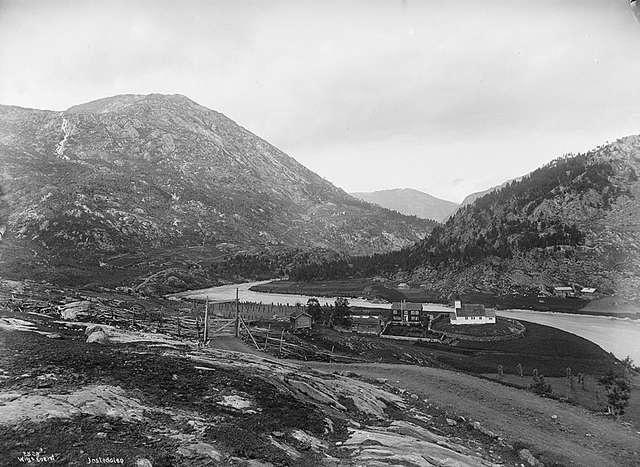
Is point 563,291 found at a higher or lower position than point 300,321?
higher

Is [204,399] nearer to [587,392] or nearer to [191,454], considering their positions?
[191,454]

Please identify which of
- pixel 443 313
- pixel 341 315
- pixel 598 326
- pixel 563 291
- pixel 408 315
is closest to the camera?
pixel 341 315

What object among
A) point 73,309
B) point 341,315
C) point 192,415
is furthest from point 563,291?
point 192,415

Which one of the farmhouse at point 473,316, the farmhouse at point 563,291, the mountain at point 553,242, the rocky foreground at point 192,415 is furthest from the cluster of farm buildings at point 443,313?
the rocky foreground at point 192,415

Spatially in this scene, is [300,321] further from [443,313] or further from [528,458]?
[528,458]

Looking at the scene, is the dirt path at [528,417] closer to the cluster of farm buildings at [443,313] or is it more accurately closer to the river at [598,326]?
the river at [598,326]

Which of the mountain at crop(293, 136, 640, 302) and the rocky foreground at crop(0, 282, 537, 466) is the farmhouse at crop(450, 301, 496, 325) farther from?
the rocky foreground at crop(0, 282, 537, 466)
